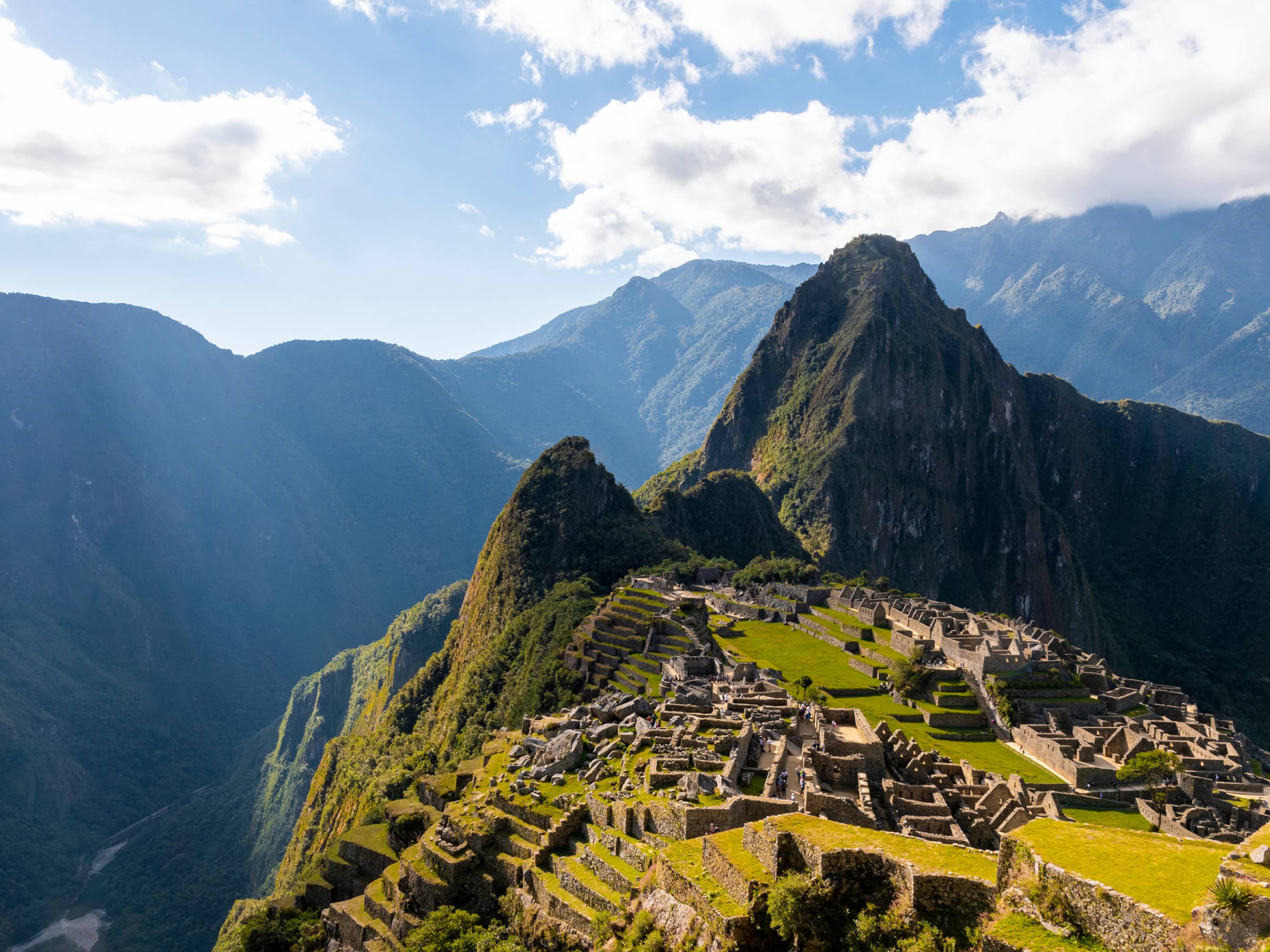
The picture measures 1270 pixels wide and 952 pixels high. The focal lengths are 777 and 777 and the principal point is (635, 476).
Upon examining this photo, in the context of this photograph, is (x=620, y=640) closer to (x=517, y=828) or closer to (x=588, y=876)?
(x=517, y=828)

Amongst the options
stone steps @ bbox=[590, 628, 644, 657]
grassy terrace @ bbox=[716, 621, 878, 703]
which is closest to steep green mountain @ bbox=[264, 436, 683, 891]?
stone steps @ bbox=[590, 628, 644, 657]

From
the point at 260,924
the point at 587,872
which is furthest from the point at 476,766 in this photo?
the point at 587,872

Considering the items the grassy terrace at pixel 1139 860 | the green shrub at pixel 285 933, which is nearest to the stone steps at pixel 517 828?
the green shrub at pixel 285 933

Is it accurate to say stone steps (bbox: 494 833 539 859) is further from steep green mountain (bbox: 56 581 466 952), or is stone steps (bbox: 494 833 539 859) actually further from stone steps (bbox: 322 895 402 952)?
steep green mountain (bbox: 56 581 466 952)

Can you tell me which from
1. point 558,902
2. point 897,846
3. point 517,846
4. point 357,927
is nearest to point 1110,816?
point 517,846

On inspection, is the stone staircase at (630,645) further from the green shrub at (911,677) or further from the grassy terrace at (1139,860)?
the grassy terrace at (1139,860)
